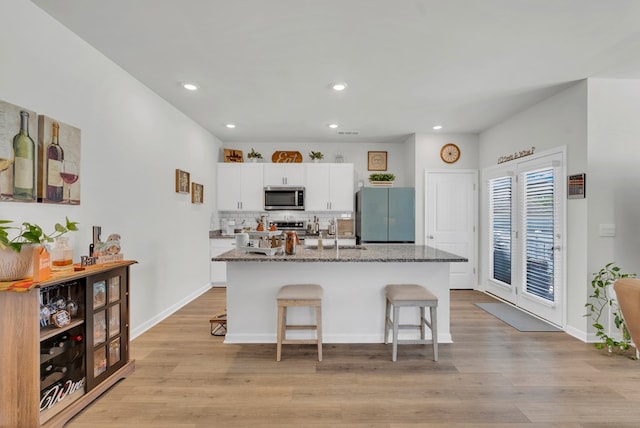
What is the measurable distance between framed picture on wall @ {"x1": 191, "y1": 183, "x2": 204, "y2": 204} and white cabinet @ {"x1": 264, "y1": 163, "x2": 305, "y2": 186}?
1.13 m

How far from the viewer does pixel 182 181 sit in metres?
4.07

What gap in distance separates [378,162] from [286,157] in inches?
67.8

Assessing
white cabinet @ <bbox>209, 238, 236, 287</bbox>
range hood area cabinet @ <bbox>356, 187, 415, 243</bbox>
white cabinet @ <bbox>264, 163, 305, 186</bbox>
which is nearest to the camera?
range hood area cabinet @ <bbox>356, 187, 415, 243</bbox>

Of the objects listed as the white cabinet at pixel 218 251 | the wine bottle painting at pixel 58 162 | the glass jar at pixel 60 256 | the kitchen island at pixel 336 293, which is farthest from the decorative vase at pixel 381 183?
the glass jar at pixel 60 256

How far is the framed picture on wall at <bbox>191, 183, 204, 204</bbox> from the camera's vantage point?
4.44 meters

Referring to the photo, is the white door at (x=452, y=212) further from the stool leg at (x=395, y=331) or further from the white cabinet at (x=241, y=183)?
the white cabinet at (x=241, y=183)

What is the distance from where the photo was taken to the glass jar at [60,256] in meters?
1.92

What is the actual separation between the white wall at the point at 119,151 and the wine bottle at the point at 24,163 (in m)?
0.07

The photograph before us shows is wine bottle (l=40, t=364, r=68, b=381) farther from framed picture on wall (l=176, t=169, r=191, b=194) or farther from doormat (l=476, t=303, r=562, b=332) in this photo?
doormat (l=476, t=303, r=562, b=332)

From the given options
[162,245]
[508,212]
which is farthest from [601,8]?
[162,245]

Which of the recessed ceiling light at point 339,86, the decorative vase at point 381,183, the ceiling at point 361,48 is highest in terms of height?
the ceiling at point 361,48

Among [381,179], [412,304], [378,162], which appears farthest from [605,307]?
Answer: [378,162]

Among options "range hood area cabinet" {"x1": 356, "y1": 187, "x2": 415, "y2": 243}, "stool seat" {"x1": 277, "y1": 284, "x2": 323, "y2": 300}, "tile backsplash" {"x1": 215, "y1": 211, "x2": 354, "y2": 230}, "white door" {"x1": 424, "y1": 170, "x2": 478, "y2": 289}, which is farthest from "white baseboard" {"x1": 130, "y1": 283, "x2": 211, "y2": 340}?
"white door" {"x1": 424, "y1": 170, "x2": 478, "y2": 289}

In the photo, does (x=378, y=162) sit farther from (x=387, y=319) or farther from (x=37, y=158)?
(x=37, y=158)
